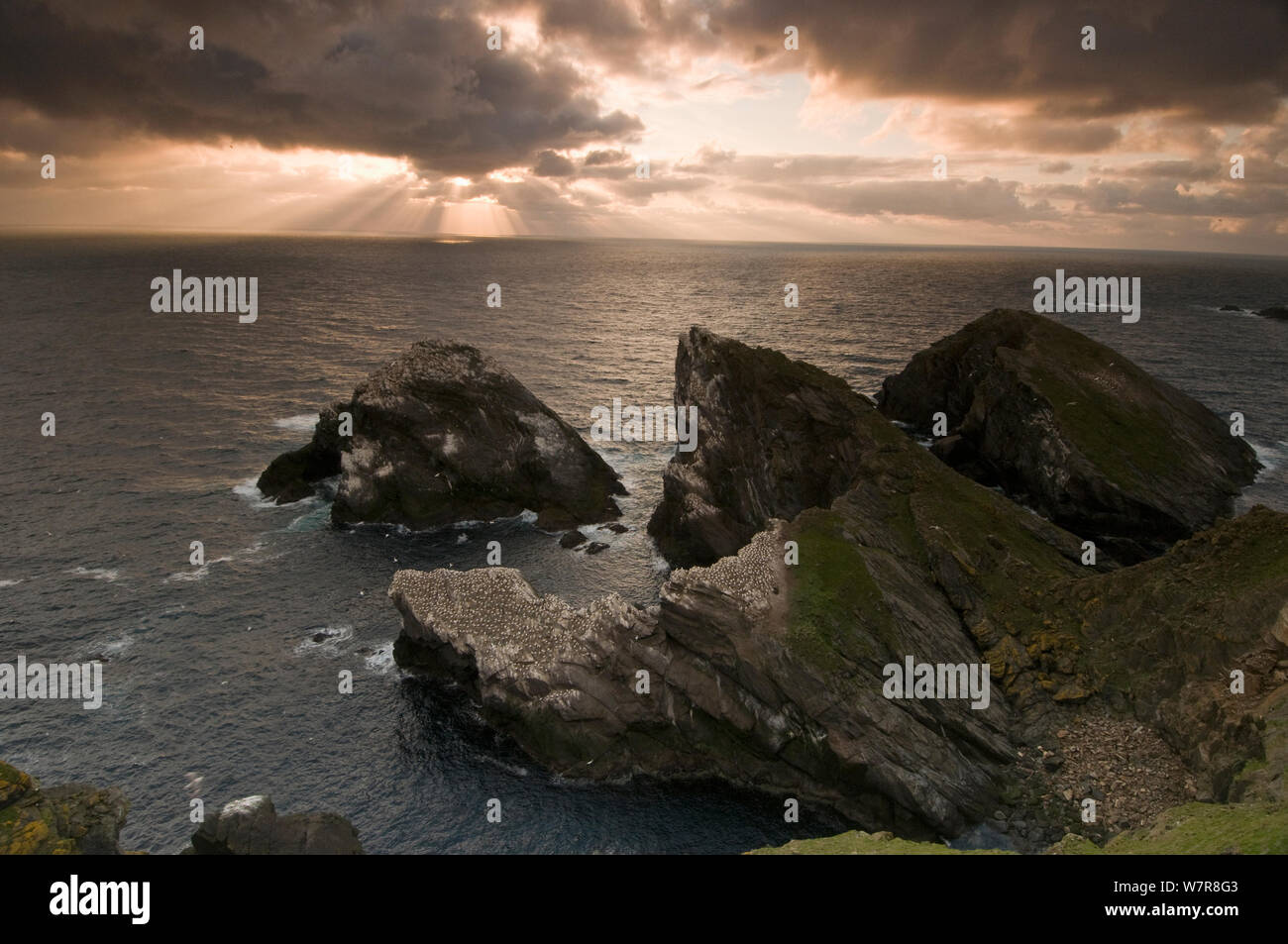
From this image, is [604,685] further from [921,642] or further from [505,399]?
[505,399]

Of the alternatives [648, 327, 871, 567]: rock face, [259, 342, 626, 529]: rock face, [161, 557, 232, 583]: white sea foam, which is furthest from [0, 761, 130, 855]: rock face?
[648, 327, 871, 567]: rock face

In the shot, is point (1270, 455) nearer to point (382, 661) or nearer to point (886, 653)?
point (886, 653)

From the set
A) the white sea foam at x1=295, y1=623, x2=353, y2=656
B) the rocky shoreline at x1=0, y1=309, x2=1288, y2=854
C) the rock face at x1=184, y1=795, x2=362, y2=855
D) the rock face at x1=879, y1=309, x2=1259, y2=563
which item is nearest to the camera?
the rock face at x1=184, y1=795, x2=362, y2=855

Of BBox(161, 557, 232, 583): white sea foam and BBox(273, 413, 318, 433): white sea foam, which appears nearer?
BBox(161, 557, 232, 583): white sea foam

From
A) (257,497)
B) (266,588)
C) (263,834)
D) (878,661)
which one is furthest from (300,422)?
(878,661)

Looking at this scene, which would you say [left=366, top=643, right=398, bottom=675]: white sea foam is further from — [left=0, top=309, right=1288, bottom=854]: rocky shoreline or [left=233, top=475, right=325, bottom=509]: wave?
[left=233, top=475, right=325, bottom=509]: wave

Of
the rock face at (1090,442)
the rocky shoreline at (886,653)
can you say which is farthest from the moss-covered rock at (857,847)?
the rock face at (1090,442)
